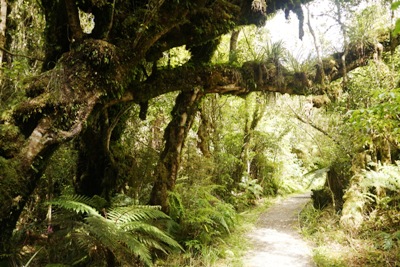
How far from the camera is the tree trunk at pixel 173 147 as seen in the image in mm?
6177

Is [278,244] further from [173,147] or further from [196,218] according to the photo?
[173,147]

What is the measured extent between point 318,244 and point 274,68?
4.08 m

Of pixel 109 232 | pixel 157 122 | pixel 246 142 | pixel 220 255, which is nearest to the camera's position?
pixel 109 232

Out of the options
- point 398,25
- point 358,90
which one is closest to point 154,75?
point 398,25

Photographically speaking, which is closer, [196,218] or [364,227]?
[196,218]

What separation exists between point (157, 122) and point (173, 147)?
3.07 m

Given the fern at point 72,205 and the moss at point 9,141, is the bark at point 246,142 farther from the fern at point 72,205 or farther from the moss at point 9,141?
the moss at point 9,141

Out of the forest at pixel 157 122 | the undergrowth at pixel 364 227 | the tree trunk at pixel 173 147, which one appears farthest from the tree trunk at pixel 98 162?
the undergrowth at pixel 364 227

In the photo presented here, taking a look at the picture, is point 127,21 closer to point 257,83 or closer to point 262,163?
point 257,83

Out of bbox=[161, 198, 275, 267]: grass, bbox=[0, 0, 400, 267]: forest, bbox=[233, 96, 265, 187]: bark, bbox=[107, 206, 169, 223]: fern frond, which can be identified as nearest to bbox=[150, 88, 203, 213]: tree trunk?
bbox=[0, 0, 400, 267]: forest

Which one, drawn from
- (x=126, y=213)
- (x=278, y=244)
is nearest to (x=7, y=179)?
(x=126, y=213)

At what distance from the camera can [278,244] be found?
22.5ft

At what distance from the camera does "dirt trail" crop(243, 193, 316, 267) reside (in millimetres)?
5688

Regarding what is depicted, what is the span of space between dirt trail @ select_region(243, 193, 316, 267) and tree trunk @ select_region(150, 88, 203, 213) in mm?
2166
